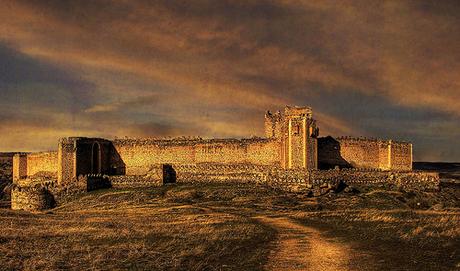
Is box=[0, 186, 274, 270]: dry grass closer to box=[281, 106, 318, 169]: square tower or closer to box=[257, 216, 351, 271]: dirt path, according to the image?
box=[257, 216, 351, 271]: dirt path

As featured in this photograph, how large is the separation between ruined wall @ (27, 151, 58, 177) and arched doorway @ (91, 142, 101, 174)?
31.3 ft

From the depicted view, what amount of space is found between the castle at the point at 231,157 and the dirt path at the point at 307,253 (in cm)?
3167

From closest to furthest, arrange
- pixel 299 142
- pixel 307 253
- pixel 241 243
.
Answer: pixel 307 253, pixel 241 243, pixel 299 142

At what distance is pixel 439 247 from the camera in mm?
20344

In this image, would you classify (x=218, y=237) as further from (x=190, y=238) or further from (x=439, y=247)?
(x=439, y=247)

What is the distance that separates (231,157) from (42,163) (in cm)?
3302

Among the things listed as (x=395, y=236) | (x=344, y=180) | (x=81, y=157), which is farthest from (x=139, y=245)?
(x=81, y=157)

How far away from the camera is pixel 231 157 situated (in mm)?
68250

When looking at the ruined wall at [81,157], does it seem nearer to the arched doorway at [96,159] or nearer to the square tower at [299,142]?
the arched doorway at [96,159]

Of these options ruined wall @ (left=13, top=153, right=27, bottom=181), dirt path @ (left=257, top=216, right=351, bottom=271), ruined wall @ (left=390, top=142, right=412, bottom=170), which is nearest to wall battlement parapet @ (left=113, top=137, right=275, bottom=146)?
ruined wall @ (left=390, top=142, right=412, bottom=170)

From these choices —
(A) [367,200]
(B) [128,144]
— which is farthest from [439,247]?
(B) [128,144]

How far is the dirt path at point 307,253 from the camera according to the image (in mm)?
16516

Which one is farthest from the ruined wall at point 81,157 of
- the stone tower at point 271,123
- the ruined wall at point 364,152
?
the ruined wall at point 364,152

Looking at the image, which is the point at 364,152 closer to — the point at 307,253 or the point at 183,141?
the point at 183,141
